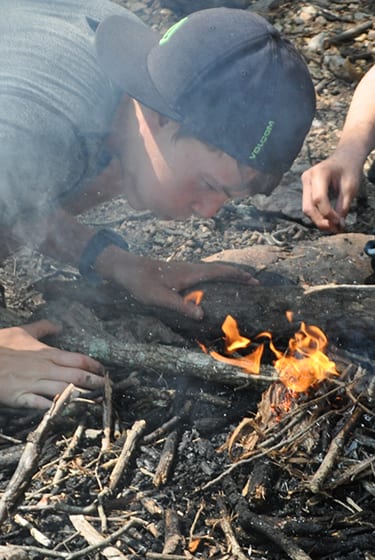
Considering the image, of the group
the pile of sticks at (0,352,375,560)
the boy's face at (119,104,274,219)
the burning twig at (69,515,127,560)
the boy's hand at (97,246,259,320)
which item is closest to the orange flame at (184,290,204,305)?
the boy's hand at (97,246,259,320)

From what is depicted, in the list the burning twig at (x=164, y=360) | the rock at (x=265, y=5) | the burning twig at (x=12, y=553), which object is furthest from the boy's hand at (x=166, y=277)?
the rock at (x=265, y=5)

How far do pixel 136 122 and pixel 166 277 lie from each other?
77 cm

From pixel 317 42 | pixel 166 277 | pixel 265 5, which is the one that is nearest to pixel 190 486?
pixel 166 277

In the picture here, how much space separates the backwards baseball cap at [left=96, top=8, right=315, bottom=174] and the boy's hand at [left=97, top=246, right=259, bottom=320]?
65cm

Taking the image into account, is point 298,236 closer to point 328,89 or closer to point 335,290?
point 335,290

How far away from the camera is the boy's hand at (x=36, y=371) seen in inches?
113

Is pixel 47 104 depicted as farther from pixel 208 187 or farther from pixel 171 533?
pixel 171 533

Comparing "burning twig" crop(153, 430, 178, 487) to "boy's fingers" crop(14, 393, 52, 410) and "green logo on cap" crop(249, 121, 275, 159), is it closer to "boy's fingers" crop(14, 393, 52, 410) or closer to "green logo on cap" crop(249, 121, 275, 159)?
"boy's fingers" crop(14, 393, 52, 410)

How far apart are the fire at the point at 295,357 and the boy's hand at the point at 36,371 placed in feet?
1.94

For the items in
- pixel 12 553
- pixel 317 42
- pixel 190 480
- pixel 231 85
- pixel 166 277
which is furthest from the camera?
pixel 317 42

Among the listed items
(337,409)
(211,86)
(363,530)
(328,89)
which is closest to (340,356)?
(337,409)

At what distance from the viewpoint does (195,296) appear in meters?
3.31

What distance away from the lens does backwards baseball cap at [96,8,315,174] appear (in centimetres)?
278

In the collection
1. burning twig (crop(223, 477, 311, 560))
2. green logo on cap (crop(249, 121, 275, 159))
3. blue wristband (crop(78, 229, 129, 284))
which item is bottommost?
burning twig (crop(223, 477, 311, 560))
